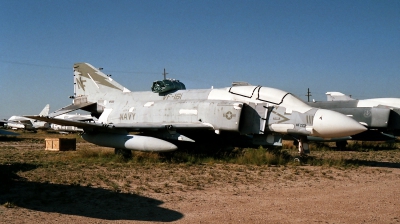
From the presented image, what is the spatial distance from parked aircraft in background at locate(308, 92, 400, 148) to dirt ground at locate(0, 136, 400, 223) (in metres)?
8.26

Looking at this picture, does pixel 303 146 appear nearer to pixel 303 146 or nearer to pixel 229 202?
pixel 303 146

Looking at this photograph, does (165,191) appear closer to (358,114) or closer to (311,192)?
(311,192)

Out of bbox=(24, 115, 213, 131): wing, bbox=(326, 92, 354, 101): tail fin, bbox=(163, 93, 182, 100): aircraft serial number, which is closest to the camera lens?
bbox=(24, 115, 213, 131): wing

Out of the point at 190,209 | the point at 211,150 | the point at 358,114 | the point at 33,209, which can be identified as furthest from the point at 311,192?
the point at 358,114

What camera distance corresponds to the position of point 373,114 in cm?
1808

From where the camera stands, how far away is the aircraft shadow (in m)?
6.06

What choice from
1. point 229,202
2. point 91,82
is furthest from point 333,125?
point 91,82

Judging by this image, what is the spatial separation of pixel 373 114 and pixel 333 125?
25.3ft

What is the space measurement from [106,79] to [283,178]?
10.8 meters

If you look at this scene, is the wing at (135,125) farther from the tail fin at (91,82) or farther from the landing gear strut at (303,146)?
the tail fin at (91,82)

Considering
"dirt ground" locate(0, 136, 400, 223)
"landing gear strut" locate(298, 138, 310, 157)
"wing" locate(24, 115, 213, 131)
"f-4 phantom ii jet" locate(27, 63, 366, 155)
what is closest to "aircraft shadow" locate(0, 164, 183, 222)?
"dirt ground" locate(0, 136, 400, 223)

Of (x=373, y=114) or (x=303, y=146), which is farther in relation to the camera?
(x=373, y=114)

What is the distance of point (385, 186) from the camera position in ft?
29.3

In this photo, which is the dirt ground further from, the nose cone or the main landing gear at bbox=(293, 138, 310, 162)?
the main landing gear at bbox=(293, 138, 310, 162)
